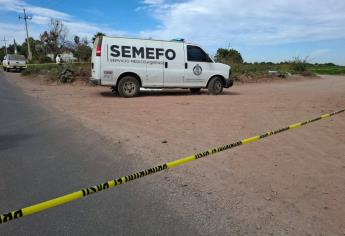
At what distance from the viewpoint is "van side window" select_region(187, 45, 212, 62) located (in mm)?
13898

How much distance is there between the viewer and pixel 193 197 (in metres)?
3.95

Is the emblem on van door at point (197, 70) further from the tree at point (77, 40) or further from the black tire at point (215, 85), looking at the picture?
the tree at point (77, 40)

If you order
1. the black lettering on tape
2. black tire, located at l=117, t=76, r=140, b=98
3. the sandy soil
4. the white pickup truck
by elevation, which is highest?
the white pickup truck

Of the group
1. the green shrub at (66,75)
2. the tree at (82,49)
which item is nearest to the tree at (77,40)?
the tree at (82,49)

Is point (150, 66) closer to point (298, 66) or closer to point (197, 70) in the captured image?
point (197, 70)

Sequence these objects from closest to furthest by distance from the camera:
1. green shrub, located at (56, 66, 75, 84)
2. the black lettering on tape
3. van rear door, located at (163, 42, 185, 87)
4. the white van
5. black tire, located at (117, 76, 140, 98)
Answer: the black lettering on tape < the white van < black tire, located at (117, 76, 140, 98) < van rear door, located at (163, 42, 185, 87) < green shrub, located at (56, 66, 75, 84)

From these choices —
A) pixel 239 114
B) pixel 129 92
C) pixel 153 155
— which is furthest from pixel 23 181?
pixel 129 92

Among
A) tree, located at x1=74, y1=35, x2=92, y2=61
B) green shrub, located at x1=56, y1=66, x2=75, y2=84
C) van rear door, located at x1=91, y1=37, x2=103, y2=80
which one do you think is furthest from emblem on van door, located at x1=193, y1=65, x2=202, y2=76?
tree, located at x1=74, y1=35, x2=92, y2=61

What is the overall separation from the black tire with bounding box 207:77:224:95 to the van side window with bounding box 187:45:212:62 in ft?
2.91

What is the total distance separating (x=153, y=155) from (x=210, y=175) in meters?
1.21

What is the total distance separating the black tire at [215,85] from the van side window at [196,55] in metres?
0.89

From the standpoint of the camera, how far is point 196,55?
Answer: 14.1 m

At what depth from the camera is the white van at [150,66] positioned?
41.1 ft

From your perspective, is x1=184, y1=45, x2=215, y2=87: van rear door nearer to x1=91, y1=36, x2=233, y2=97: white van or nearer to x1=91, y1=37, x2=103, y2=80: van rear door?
x1=91, y1=36, x2=233, y2=97: white van
